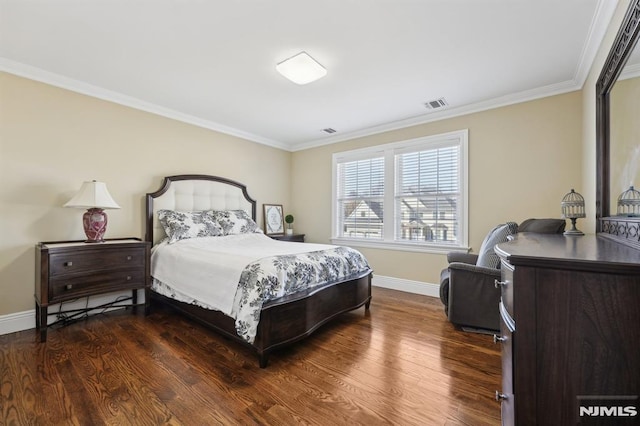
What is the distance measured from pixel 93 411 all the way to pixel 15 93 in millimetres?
2871

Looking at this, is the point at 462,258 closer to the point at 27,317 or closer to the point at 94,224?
the point at 94,224

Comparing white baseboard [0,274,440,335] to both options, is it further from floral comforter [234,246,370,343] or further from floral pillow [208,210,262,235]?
floral comforter [234,246,370,343]

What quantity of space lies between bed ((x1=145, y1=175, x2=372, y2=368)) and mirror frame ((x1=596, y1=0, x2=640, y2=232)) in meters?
2.01

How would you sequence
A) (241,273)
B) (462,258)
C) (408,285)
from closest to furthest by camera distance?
(241,273)
(462,258)
(408,285)

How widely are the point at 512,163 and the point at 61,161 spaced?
15.7ft

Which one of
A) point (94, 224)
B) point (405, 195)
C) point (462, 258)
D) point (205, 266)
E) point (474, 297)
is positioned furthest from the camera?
point (405, 195)

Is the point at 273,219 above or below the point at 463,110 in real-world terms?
below

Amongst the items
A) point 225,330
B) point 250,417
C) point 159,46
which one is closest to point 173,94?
point 159,46

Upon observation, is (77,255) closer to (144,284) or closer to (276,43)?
(144,284)

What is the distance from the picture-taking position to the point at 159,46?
2246 millimetres

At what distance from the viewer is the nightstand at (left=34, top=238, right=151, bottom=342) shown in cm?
235

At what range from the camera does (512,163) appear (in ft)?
10.3

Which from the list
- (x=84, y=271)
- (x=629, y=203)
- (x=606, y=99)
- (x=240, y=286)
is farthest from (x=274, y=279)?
(x=606, y=99)

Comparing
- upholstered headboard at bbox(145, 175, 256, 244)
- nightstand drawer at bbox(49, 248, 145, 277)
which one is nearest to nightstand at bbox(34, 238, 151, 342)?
nightstand drawer at bbox(49, 248, 145, 277)
